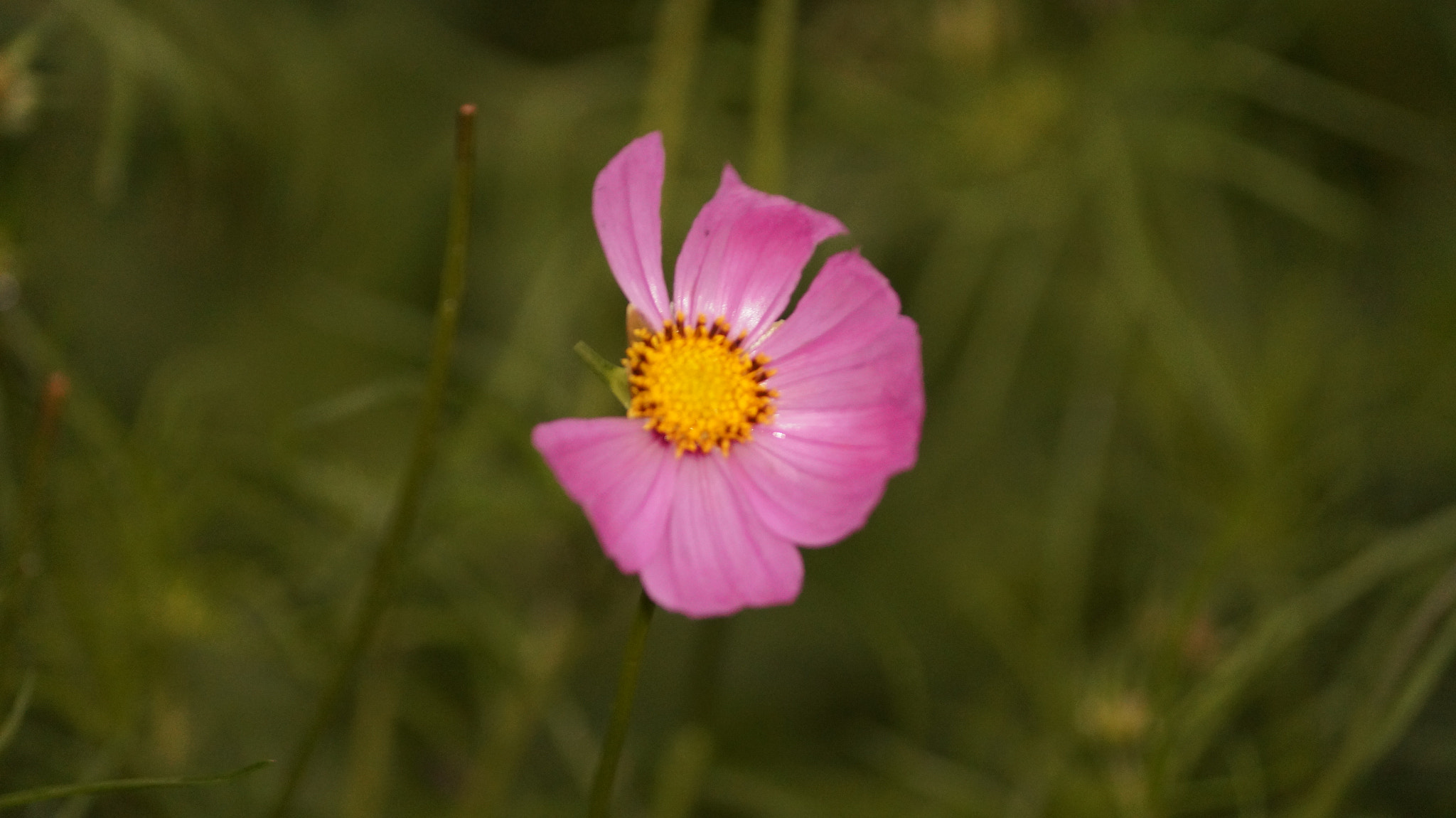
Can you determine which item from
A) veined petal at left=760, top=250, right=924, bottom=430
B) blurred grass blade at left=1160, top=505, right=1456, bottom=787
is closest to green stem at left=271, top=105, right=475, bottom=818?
veined petal at left=760, top=250, right=924, bottom=430

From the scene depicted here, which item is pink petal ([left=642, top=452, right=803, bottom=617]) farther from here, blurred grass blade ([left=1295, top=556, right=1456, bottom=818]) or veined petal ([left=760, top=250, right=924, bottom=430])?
blurred grass blade ([left=1295, top=556, right=1456, bottom=818])

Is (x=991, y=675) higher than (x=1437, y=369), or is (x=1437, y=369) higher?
(x=1437, y=369)

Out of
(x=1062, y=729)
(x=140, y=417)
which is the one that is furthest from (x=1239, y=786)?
(x=140, y=417)

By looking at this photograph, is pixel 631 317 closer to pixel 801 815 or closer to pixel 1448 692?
pixel 801 815

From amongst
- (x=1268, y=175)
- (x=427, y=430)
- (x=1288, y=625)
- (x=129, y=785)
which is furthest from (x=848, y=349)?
(x=1268, y=175)

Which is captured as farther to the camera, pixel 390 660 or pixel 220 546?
pixel 220 546

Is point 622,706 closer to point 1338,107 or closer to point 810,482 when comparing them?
point 810,482
